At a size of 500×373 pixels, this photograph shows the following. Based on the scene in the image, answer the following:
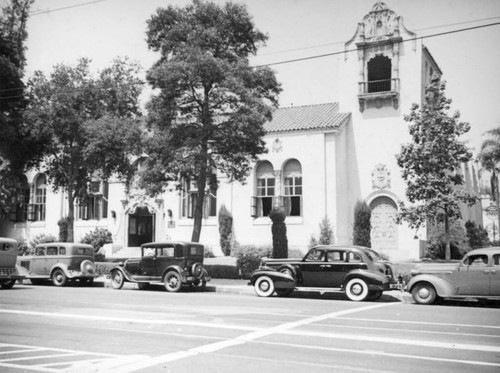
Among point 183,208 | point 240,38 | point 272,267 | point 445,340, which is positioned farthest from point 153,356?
point 183,208

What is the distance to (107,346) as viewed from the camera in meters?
8.20

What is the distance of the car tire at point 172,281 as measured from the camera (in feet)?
60.7

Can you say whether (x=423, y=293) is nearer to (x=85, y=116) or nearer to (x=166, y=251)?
(x=166, y=251)

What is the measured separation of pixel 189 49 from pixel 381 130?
1517 centimetres

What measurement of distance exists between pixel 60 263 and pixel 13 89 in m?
11.2

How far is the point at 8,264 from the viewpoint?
1891cm

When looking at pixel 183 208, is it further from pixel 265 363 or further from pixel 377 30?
pixel 265 363

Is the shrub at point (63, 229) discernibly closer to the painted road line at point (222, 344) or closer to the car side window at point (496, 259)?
the painted road line at point (222, 344)

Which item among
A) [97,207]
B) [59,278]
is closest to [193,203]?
[97,207]

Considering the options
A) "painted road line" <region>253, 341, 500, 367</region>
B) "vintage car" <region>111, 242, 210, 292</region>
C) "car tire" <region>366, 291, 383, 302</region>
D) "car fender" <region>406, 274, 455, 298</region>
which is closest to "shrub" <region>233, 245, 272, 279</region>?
"vintage car" <region>111, 242, 210, 292</region>

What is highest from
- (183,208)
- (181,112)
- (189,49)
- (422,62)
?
(422,62)

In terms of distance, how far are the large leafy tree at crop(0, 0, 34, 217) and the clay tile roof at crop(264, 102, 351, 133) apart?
545 inches

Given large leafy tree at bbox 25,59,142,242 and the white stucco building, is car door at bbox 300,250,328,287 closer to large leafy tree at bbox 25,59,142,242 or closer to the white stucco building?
large leafy tree at bbox 25,59,142,242

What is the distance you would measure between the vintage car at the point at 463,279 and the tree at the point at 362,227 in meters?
13.8
